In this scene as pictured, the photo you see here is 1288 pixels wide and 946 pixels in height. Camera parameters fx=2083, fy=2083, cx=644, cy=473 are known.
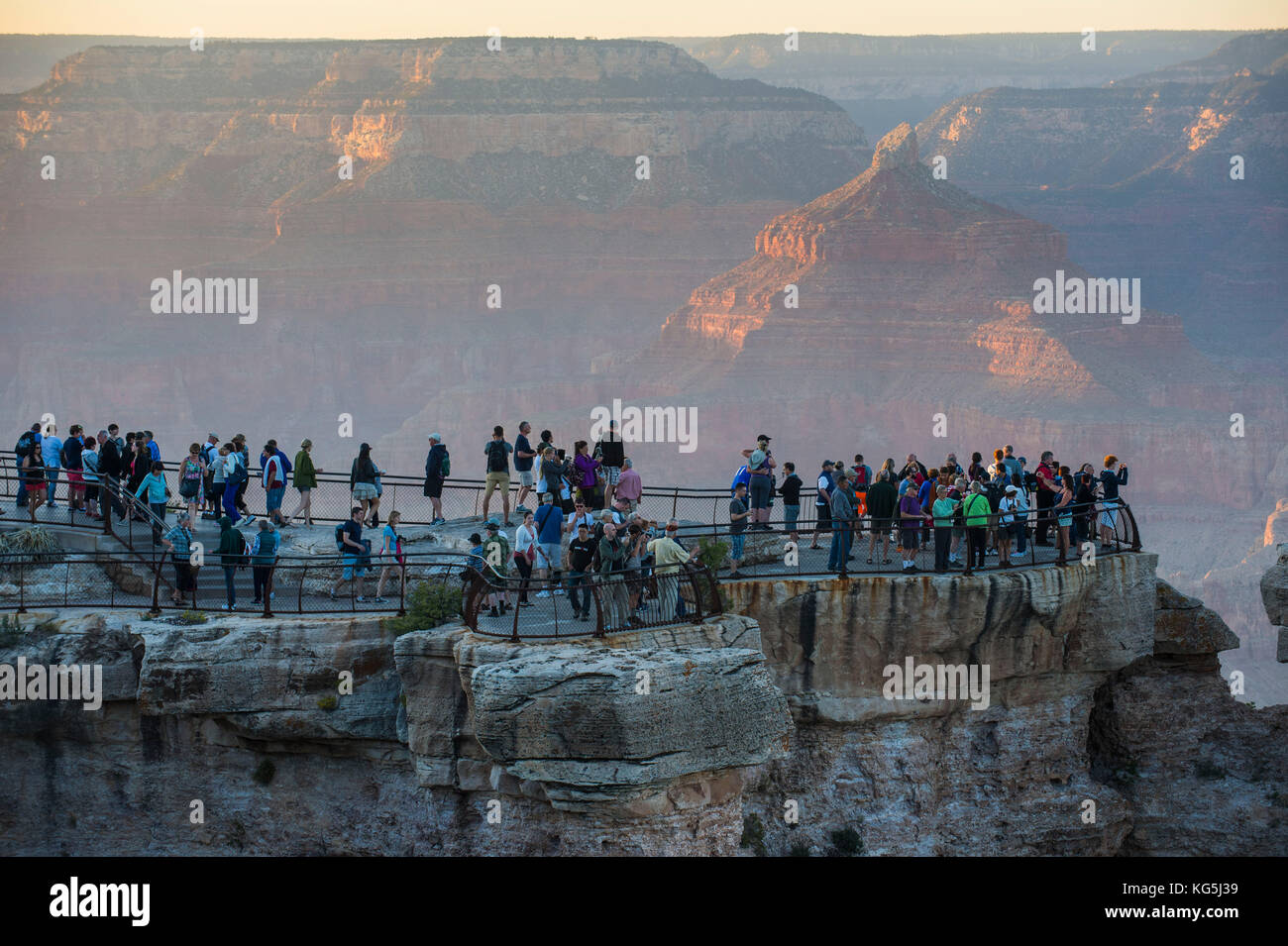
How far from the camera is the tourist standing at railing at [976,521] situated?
2797cm

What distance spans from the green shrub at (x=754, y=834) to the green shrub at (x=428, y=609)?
5.00 meters

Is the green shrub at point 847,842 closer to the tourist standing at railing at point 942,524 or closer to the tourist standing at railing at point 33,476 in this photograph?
the tourist standing at railing at point 942,524

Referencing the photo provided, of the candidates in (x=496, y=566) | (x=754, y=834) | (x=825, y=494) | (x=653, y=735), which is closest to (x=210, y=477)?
(x=496, y=566)

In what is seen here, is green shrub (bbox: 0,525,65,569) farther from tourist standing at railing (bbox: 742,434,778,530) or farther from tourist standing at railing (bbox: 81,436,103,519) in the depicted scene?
tourist standing at railing (bbox: 742,434,778,530)

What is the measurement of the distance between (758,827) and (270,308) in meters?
120

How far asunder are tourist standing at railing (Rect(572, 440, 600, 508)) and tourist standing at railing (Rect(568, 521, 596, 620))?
452cm

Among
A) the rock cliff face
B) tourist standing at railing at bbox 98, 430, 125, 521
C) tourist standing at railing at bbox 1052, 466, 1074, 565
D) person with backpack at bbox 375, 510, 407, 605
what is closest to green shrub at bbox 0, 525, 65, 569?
tourist standing at railing at bbox 98, 430, 125, 521

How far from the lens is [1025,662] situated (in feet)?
95.2

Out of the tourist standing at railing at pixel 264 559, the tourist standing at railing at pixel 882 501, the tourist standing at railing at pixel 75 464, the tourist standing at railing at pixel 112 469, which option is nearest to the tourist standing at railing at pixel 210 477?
the tourist standing at railing at pixel 112 469

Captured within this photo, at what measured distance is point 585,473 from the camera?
30.4m

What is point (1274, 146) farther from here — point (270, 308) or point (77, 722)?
point (77, 722)

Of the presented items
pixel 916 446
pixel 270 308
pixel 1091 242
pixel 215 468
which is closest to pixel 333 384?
pixel 270 308

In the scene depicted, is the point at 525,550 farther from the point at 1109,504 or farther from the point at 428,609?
the point at 1109,504

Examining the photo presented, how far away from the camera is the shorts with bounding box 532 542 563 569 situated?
26.8m
